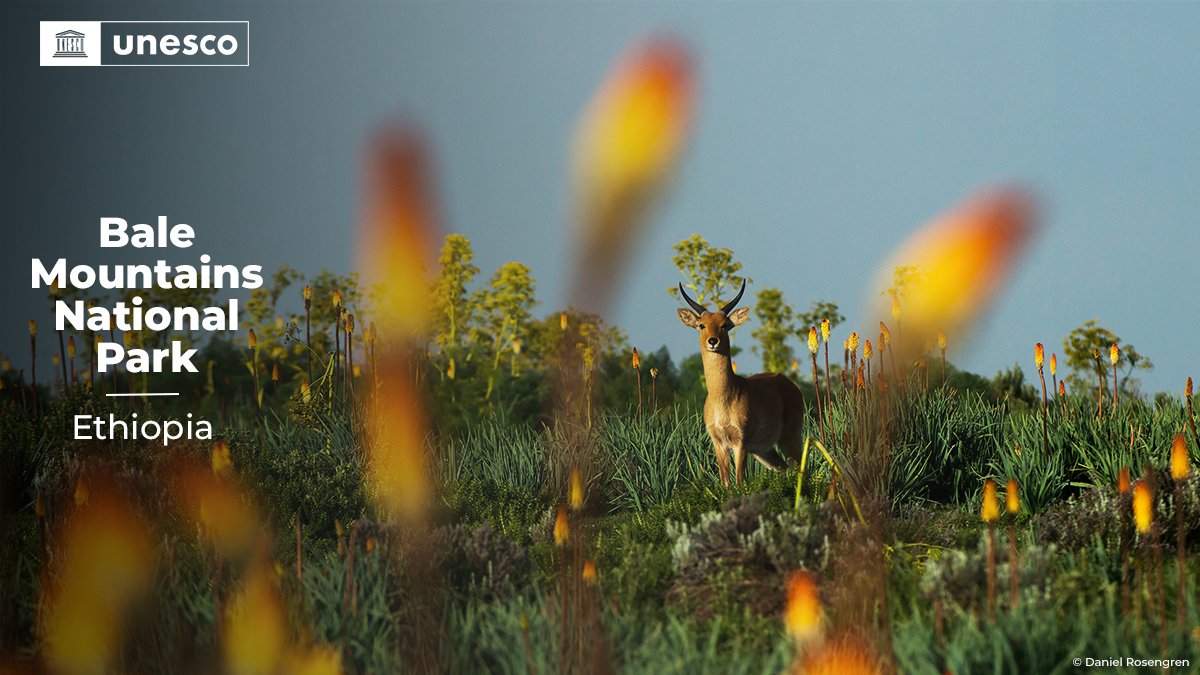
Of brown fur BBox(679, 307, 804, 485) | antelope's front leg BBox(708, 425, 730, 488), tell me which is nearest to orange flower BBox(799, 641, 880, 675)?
brown fur BBox(679, 307, 804, 485)

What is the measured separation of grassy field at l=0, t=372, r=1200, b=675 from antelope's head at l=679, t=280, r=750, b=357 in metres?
1.16

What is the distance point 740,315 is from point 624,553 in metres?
2.55

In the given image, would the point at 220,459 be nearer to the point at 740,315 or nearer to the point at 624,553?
the point at 624,553

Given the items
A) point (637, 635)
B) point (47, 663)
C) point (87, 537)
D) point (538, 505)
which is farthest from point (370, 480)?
point (637, 635)

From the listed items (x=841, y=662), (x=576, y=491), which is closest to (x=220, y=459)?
(x=576, y=491)

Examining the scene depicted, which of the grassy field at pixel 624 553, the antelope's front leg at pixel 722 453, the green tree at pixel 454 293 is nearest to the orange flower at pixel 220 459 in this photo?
the grassy field at pixel 624 553

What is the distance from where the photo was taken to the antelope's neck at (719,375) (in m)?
7.86

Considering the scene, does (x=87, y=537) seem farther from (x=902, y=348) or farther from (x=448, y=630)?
(x=902, y=348)

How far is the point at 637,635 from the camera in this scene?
441cm

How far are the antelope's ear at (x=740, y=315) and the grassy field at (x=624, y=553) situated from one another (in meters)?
1.17

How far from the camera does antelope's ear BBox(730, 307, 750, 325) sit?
24.9 feet

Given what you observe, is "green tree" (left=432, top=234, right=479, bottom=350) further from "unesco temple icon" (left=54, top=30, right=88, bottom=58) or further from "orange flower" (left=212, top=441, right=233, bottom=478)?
"orange flower" (left=212, top=441, right=233, bottom=478)

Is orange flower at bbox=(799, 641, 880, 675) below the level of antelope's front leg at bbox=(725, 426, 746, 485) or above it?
below

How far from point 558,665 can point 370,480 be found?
4.29 m
